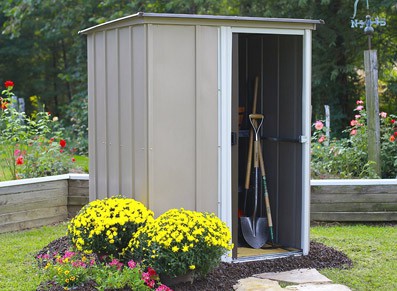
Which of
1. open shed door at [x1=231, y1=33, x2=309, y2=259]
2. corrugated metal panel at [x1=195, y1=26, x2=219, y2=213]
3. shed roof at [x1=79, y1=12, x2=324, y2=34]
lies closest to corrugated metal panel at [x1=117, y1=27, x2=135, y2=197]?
shed roof at [x1=79, y1=12, x2=324, y2=34]

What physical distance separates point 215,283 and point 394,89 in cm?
892

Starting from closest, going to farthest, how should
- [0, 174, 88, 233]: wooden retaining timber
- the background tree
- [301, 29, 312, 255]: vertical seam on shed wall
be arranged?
[301, 29, 312, 255]: vertical seam on shed wall < [0, 174, 88, 233]: wooden retaining timber < the background tree

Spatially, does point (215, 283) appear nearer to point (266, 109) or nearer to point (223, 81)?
point (223, 81)

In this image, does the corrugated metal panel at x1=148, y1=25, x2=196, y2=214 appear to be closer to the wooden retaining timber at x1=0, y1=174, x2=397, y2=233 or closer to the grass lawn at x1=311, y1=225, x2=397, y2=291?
the grass lawn at x1=311, y1=225, x2=397, y2=291

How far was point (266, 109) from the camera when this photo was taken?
6020 millimetres

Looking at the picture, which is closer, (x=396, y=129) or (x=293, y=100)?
(x=293, y=100)

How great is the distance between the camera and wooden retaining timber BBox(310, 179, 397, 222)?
6.92 meters

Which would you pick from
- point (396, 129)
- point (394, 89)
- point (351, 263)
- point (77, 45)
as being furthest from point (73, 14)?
point (351, 263)

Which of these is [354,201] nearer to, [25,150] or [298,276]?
[298,276]

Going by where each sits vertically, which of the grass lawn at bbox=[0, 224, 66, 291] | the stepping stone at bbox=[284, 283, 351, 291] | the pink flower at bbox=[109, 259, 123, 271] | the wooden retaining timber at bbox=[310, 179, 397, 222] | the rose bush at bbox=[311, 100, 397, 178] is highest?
the rose bush at bbox=[311, 100, 397, 178]

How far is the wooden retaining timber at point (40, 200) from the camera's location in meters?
6.59

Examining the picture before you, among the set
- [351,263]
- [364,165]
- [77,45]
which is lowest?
[351,263]

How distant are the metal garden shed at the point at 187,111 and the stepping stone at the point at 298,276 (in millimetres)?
363

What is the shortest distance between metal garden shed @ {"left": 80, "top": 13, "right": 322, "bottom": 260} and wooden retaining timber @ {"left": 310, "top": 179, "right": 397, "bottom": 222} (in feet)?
4.05
